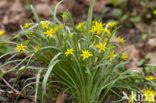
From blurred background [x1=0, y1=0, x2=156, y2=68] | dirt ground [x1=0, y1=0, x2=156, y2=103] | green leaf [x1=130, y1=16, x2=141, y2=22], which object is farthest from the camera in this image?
green leaf [x1=130, y1=16, x2=141, y2=22]

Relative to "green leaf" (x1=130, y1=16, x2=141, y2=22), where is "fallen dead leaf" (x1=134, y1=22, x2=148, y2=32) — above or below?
below

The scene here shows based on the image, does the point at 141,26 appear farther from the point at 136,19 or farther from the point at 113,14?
the point at 113,14

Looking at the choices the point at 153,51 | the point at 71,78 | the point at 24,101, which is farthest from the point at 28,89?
the point at 153,51

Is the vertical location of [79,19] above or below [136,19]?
below

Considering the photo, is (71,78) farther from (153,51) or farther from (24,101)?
(153,51)

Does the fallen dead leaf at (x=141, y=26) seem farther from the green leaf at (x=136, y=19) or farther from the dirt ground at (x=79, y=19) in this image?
the green leaf at (x=136, y=19)

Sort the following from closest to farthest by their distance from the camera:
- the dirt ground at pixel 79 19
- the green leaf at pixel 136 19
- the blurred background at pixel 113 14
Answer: the dirt ground at pixel 79 19 < the blurred background at pixel 113 14 < the green leaf at pixel 136 19

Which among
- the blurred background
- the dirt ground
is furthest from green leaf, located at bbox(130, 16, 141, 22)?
the dirt ground

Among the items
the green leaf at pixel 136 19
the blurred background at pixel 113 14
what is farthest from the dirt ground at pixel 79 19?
the green leaf at pixel 136 19

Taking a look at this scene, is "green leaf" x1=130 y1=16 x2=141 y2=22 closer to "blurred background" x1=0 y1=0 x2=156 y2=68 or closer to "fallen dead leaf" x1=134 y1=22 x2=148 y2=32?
"blurred background" x1=0 y1=0 x2=156 y2=68

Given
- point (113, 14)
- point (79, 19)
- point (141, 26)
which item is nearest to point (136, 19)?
point (141, 26)

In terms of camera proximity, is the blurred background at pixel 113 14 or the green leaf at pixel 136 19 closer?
the blurred background at pixel 113 14
